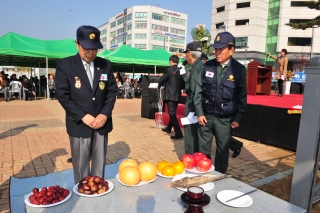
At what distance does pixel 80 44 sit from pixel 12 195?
7.01ft

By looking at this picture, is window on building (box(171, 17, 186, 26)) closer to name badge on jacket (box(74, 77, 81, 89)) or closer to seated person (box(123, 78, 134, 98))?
seated person (box(123, 78, 134, 98))

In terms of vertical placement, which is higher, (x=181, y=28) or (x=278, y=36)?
(x=181, y=28)

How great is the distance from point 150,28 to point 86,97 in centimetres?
9009

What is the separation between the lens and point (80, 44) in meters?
2.30

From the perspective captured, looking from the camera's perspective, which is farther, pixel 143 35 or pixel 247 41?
pixel 143 35

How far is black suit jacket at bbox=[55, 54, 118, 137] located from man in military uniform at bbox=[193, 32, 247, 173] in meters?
1.22

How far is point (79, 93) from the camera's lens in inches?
Answer: 93.5

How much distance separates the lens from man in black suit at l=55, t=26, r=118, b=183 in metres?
2.32

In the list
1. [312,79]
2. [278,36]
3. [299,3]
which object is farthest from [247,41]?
[312,79]

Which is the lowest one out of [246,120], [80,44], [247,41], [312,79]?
[246,120]

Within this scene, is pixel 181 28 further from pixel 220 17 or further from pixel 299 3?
pixel 299 3

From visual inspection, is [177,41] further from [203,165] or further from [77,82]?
[203,165]

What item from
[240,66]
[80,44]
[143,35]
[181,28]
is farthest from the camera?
[181,28]

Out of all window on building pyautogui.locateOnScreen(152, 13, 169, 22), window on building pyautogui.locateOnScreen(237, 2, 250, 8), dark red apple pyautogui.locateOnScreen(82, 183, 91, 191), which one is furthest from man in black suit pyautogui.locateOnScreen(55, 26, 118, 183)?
window on building pyautogui.locateOnScreen(152, 13, 169, 22)
